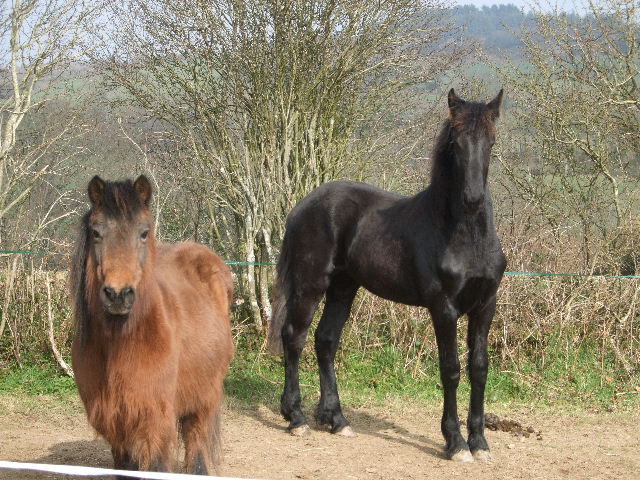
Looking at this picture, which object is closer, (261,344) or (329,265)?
(329,265)

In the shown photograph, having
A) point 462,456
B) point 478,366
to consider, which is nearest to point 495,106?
point 478,366

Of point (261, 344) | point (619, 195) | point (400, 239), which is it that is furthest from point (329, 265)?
point (619, 195)

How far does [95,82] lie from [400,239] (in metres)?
5.17

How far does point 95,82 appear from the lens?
30.7 feet

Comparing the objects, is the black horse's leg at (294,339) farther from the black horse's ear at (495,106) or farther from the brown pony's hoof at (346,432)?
the black horse's ear at (495,106)

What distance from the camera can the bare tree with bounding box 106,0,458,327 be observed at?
8531 millimetres

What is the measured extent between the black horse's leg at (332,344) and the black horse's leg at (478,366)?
1.14 m

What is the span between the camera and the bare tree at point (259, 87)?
8531mm

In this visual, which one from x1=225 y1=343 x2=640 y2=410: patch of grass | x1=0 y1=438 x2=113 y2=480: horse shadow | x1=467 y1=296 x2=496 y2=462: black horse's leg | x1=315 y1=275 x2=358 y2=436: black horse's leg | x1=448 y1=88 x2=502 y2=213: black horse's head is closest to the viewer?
x1=0 y1=438 x2=113 y2=480: horse shadow

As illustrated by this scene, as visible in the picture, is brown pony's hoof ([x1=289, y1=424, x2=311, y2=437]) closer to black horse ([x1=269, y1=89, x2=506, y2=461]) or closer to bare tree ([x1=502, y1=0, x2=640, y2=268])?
black horse ([x1=269, y1=89, x2=506, y2=461])

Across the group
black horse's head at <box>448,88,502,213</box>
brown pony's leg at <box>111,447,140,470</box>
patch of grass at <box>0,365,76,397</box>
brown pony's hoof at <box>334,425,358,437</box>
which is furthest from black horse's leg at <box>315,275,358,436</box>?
brown pony's leg at <box>111,447,140,470</box>

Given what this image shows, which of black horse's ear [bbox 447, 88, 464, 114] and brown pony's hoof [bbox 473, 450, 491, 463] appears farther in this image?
brown pony's hoof [bbox 473, 450, 491, 463]

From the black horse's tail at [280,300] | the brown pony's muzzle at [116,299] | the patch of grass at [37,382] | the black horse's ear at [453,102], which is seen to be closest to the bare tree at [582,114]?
the black horse's tail at [280,300]

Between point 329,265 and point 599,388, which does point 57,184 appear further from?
point 599,388
